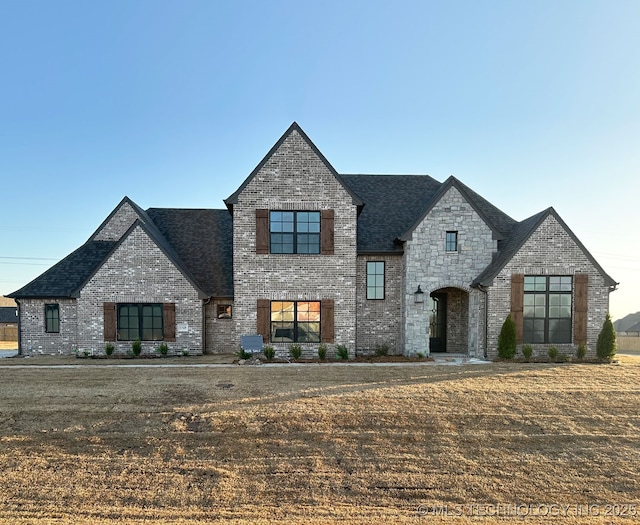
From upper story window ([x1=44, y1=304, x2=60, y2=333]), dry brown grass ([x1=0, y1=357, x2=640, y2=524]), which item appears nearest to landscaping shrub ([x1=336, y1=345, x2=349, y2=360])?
dry brown grass ([x1=0, y1=357, x2=640, y2=524])

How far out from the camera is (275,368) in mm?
12211

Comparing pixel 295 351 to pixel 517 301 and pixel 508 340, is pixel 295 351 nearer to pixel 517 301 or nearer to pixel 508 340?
pixel 508 340

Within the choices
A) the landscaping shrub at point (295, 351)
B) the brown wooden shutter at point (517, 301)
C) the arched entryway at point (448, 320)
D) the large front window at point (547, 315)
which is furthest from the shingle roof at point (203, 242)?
the large front window at point (547, 315)

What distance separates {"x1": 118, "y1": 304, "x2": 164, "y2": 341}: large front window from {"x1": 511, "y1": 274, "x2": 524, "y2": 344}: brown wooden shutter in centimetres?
1481

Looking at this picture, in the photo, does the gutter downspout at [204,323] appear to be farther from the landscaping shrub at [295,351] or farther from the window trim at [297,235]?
the landscaping shrub at [295,351]

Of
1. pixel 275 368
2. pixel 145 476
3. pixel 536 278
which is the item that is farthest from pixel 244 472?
pixel 536 278

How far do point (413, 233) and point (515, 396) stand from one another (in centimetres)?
752

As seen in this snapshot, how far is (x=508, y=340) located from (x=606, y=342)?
390cm

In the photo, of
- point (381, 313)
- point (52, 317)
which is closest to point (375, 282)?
point (381, 313)

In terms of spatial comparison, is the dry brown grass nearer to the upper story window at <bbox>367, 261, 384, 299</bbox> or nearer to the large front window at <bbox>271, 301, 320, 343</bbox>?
the large front window at <bbox>271, 301, 320, 343</bbox>

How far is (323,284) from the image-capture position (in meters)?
14.4

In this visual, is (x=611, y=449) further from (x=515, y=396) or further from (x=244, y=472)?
(x=244, y=472)

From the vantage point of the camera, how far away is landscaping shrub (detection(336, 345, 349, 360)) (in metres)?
14.0

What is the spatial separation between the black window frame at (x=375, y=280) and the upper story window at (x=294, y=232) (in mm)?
2782
